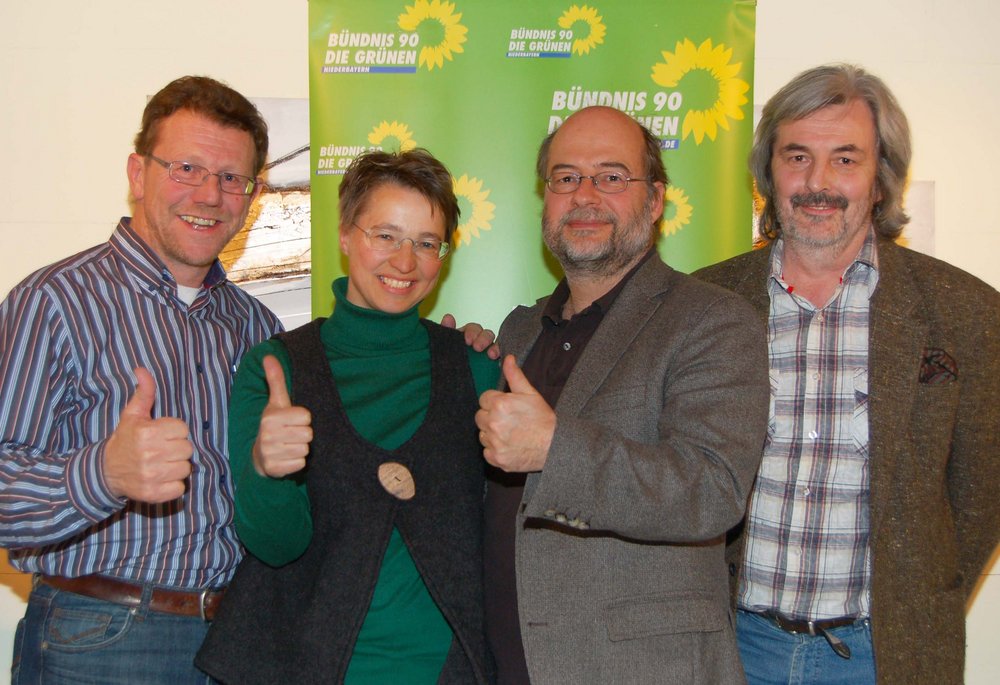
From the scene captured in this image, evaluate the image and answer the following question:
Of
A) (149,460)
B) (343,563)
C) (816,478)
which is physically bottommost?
(343,563)

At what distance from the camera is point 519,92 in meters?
3.18

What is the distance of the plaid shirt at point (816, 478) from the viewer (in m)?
2.13

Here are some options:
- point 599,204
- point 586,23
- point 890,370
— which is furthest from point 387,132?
point 890,370

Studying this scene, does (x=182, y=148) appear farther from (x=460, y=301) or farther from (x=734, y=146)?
(x=734, y=146)

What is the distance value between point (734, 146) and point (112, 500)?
2.47m

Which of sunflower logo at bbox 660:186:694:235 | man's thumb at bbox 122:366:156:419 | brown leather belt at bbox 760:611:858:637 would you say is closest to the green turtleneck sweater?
man's thumb at bbox 122:366:156:419

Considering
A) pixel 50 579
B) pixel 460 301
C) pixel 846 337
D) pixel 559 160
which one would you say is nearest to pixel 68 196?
pixel 460 301

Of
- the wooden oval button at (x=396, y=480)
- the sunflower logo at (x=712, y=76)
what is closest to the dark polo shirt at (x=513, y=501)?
the wooden oval button at (x=396, y=480)

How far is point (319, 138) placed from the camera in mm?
3166

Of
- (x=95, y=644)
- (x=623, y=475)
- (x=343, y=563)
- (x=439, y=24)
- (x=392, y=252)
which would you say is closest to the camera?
(x=623, y=475)

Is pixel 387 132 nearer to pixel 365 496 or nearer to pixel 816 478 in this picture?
pixel 365 496

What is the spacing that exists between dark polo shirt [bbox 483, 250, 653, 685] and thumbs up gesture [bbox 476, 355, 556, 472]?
40 cm

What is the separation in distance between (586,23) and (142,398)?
7.24 feet

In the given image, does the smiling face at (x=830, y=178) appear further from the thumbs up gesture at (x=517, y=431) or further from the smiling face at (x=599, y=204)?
the thumbs up gesture at (x=517, y=431)
